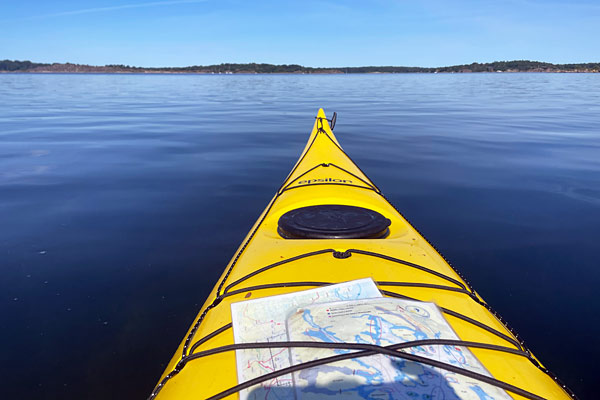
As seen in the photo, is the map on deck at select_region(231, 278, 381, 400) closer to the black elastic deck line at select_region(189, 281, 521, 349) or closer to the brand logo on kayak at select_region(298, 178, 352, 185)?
the black elastic deck line at select_region(189, 281, 521, 349)

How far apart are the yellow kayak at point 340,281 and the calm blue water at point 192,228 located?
899 mm

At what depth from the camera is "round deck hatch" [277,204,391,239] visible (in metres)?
2.30

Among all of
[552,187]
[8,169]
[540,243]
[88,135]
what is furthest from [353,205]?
[88,135]

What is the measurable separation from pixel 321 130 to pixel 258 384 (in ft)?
14.1

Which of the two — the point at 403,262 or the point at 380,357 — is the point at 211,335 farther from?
the point at 403,262

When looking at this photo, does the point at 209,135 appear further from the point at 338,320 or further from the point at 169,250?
the point at 338,320

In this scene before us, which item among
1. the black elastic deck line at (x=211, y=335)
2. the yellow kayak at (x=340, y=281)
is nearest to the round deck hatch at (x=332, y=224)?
the yellow kayak at (x=340, y=281)

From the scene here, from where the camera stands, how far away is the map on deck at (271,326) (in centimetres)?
120

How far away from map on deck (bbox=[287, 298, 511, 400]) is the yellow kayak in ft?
0.08

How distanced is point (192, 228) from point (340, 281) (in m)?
2.89

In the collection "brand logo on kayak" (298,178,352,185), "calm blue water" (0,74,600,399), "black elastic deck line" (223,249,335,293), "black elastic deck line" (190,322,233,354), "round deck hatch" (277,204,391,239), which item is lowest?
"calm blue water" (0,74,600,399)

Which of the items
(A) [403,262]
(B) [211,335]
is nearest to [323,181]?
(A) [403,262]

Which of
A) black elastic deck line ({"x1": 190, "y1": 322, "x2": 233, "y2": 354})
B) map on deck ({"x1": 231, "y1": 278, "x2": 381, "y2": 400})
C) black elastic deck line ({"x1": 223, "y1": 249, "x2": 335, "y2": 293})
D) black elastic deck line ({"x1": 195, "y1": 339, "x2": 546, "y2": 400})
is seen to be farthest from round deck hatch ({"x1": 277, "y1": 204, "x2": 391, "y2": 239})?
black elastic deck line ({"x1": 195, "y1": 339, "x2": 546, "y2": 400})

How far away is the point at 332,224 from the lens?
94.8 inches
